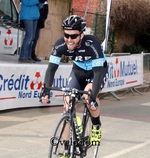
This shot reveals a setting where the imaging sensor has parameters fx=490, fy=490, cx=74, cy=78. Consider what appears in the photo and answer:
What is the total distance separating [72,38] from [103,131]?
12.4 feet

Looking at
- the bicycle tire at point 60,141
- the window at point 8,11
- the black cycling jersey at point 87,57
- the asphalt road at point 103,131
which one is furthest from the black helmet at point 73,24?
the window at point 8,11

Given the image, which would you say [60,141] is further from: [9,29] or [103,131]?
[9,29]

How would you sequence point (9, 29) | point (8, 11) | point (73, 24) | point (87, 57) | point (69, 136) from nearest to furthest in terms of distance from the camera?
point (73, 24)
point (69, 136)
point (87, 57)
point (9, 29)
point (8, 11)

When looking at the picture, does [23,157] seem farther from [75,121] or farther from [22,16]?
[22,16]

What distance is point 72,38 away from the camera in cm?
562

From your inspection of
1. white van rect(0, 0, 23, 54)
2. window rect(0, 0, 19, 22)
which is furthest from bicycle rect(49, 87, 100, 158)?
window rect(0, 0, 19, 22)

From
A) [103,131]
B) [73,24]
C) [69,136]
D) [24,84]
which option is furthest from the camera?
[24,84]

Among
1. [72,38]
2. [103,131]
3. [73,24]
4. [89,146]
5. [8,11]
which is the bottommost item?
[103,131]

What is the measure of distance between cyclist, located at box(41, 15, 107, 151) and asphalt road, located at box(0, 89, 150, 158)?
153cm

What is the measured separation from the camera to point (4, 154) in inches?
279

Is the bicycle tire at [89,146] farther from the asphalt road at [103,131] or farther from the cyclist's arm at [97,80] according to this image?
the asphalt road at [103,131]

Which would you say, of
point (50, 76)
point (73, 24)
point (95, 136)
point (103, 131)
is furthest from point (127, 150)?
point (73, 24)

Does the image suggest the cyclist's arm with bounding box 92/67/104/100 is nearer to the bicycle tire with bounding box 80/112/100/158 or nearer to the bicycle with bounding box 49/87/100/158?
the bicycle with bounding box 49/87/100/158

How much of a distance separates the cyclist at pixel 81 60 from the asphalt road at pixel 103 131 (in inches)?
60.2
